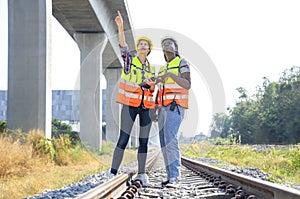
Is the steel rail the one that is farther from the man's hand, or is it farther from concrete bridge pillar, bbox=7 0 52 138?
concrete bridge pillar, bbox=7 0 52 138

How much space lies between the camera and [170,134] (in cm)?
571

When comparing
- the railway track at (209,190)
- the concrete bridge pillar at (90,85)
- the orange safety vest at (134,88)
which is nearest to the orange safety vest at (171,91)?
the orange safety vest at (134,88)

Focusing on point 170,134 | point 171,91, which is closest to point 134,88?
point 171,91

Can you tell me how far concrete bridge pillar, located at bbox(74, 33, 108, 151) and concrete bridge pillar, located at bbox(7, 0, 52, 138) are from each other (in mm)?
10352

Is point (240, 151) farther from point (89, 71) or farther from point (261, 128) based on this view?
point (261, 128)

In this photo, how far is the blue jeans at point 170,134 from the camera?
563cm

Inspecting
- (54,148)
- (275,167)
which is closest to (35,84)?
(54,148)

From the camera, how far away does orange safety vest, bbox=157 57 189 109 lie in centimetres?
537

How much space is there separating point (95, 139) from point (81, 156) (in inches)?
434

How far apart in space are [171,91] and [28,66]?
999cm

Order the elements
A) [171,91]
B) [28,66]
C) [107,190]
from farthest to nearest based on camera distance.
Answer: [28,66] → [171,91] → [107,190]

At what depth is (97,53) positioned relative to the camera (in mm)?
26875

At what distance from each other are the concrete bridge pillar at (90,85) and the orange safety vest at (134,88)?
19.8 meters

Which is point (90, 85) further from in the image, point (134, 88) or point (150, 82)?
point (150, 82)
